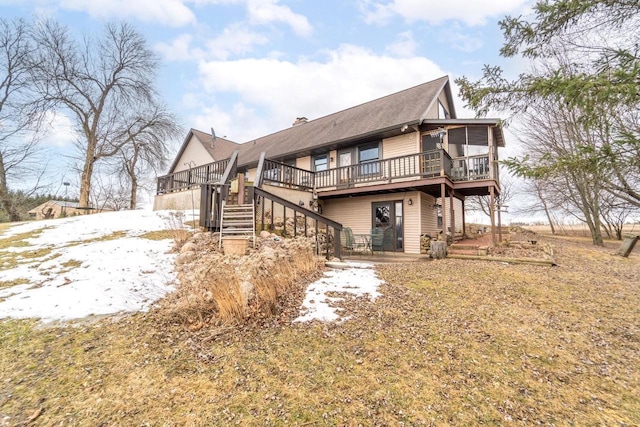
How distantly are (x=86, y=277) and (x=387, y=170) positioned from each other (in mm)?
10393

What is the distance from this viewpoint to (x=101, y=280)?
187 inches

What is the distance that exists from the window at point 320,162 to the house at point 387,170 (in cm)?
6

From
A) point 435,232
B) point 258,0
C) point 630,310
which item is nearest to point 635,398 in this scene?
point 630,310

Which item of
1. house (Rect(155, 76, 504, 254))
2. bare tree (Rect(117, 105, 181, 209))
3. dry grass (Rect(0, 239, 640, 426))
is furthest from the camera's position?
bare tree (Rect(117, 105, 181, 209))

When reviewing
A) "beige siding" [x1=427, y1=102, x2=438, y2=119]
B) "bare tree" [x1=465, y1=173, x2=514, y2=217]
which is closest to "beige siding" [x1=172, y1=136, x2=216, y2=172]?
"beige siding" [x1=427, y1=102, x2=438, y2=119]

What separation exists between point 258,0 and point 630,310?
13.7m

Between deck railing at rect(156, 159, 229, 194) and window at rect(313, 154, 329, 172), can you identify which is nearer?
deck railing at rect(156, 159, 229, 194)

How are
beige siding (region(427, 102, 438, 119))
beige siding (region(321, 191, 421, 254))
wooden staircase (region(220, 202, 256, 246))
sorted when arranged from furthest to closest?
beige siding (region(427, 102, 438, 119)) → beige siding (region(321, 191, 421, 254)) → wooden staircase (region(220, 202, 256, 246))

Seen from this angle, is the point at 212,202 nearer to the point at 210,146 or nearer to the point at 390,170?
the point at 390,170

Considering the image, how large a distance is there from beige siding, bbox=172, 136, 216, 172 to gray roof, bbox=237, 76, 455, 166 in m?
3.50

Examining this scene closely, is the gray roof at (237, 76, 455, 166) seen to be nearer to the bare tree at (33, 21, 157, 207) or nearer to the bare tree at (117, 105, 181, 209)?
the bare tree at (117, 105, 181, 209)

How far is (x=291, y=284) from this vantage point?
4836mm

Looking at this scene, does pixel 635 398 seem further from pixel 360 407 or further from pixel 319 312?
pixel 319 312

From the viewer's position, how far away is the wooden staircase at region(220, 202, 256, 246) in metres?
7.06
